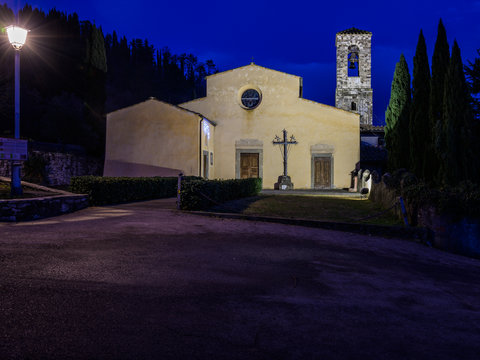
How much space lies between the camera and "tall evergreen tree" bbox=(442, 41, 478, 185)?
13.0m

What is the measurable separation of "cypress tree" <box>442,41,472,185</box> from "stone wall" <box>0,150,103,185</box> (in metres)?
20.3

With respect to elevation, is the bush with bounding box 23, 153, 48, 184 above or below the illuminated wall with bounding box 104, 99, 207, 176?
below

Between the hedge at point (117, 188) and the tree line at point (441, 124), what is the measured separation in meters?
11.0

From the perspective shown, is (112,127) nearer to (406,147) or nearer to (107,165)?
(107,165)

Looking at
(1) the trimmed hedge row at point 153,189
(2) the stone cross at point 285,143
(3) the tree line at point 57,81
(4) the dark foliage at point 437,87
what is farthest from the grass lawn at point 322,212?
(3) the tree line at point 57,81

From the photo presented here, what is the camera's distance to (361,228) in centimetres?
877

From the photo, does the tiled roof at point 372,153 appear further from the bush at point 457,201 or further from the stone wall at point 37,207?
the stone wall at point 37,207

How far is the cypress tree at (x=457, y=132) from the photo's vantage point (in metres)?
13.0

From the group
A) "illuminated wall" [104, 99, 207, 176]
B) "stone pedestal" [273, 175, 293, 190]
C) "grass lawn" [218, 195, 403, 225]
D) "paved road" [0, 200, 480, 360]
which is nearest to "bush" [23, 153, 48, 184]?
"illuminated wall" [104, 99, 207, 176]

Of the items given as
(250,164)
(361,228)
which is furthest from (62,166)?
(361,228)

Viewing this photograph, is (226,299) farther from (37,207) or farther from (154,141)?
(154,141)

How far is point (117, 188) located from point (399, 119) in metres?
16.3

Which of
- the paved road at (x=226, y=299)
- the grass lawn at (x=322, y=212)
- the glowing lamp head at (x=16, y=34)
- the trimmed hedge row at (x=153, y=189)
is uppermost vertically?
the glowing lamp head at (x=16, y=34)

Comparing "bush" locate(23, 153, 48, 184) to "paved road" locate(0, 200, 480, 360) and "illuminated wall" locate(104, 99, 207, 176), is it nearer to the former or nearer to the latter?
"illuminated wall" locate(104, 99, 207, 176)
